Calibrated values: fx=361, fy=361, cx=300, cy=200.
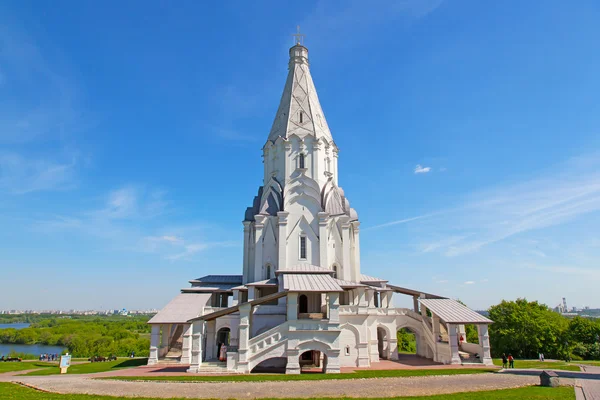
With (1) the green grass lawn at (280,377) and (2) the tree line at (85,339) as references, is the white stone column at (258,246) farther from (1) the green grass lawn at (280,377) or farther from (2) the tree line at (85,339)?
(2) the tree line at (85,339)

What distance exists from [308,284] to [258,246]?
26.0 ft

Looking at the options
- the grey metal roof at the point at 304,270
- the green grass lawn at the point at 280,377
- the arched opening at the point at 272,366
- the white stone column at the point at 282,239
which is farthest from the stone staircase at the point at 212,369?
the white stone column at the point at 282,239

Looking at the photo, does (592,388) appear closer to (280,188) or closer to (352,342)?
(352,342)

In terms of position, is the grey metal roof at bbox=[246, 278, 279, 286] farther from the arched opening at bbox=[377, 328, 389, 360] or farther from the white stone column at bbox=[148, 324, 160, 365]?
the arched opening at bbox=[377, 328, 389, 360]

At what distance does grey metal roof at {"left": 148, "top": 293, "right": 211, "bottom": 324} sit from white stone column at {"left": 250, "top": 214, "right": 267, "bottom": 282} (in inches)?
156

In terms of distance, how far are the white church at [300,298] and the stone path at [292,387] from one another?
12.5ft

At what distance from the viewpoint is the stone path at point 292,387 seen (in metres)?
13.6

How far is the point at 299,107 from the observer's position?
102 ft

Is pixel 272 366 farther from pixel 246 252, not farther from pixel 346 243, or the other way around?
pixel 346 243

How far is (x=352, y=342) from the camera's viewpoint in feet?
76.7

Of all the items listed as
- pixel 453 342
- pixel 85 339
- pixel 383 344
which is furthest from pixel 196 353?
pixel 85 339

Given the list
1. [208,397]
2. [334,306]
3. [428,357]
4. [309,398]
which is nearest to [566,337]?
[428,357]

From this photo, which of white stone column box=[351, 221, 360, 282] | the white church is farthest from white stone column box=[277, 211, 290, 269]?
white stone column box=[351, 221, 360, 282]

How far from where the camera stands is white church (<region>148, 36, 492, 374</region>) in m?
19.8
